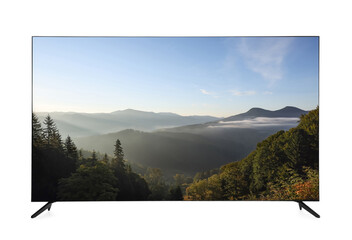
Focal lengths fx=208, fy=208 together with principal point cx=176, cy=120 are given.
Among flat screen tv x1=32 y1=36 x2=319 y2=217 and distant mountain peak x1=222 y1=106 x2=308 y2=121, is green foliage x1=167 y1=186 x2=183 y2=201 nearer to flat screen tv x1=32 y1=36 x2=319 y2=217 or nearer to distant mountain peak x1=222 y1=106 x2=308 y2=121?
flat screen tv x1=32 y1=36 x2=319 y2=217
